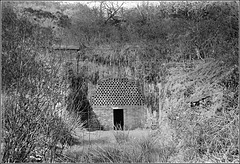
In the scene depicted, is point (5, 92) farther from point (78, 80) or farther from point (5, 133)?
point (78, 80)

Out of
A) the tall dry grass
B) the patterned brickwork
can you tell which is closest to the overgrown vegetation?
the tall dry grass

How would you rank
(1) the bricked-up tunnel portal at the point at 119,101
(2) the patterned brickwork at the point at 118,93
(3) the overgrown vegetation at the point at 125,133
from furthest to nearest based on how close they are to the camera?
1. (2) the patterned brickwork at the point at 118,93
2. (1) the bricked-up tunnel portal at the point at 119,101
3. (3) the overgrown vegetation at the point at 125,133

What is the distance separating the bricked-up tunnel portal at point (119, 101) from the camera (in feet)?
43.5

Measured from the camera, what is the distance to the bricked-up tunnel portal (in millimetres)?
13273

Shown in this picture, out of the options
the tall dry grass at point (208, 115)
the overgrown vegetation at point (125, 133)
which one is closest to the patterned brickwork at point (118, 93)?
the overgrown vegetation at point (125, 133)

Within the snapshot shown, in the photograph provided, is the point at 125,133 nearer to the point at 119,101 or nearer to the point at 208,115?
the point at 208,115

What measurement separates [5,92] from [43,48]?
8.16 feet

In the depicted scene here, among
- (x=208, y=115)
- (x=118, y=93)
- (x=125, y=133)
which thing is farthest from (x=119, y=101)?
(x=208, y=115)

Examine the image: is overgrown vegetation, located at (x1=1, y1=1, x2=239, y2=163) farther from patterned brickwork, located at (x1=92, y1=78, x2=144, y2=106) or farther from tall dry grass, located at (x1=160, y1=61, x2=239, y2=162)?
patterned brickwork, located at (x1=92, y1=78, x2=144, y2=106)

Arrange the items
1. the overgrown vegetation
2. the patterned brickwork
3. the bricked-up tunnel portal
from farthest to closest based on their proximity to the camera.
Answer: the patterned brickwork
the bricked-up tunnel portal
the overgrown vegetation

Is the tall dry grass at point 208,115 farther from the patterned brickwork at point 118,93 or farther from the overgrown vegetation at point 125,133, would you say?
the patterned brickwork at point 118,93

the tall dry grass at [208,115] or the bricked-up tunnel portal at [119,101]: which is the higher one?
the tall dry grass at [208,115]

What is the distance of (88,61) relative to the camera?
1359cm

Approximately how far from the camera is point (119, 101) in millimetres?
13859
